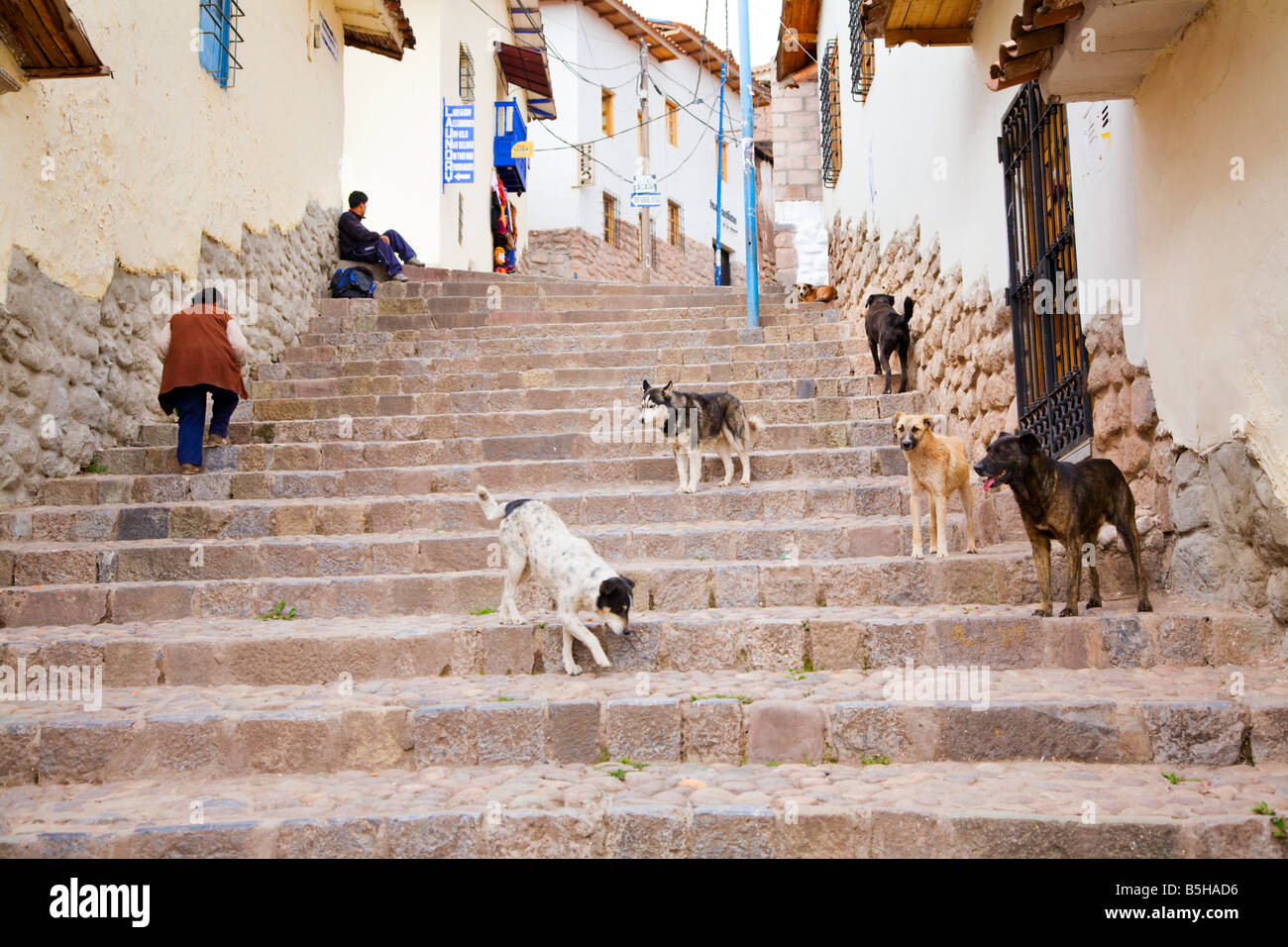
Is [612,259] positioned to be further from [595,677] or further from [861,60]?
[595,677]

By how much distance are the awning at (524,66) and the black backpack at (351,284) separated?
34.4 feet

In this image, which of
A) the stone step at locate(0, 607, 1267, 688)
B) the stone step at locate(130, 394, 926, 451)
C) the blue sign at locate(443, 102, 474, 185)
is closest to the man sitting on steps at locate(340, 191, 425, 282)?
the blue sign at locate(443, 102, 474, 185)

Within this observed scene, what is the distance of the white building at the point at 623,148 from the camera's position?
2647 cm

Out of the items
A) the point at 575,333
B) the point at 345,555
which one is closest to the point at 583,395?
the point at 575,333

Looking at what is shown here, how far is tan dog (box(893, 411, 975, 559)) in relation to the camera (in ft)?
17.7

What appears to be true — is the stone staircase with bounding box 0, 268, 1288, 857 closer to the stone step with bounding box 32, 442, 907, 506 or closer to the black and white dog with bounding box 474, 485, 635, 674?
the stone step with bounding box 32, 442, 907, 506

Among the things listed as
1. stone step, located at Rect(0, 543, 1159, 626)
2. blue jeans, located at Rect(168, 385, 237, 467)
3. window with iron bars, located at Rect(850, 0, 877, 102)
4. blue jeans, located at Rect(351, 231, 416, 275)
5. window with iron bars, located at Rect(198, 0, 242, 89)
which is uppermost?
window with iron bars, located at Rect(850, 0, 877, 102)

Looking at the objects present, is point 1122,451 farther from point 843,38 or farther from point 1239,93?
point 843,38

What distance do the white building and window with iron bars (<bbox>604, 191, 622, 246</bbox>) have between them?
0.09ft

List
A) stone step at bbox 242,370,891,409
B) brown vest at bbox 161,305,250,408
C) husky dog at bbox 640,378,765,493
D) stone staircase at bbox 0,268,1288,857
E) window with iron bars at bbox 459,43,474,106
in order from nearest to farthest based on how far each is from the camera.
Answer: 1. stone staircase at bbox 0,268,1288,857
2. husky dog at bbox 640,378,765,493
3. brown vest at bbox 161,305,250,408
4. stone step at bbox 242,370,891,409
5. window with iron bars at bbox 459,43,474,106

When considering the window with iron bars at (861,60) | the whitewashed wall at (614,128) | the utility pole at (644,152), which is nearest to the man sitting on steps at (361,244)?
the window with iron bars at (861,60)

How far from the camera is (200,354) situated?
7.49 meters

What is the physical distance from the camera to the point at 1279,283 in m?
3.97
